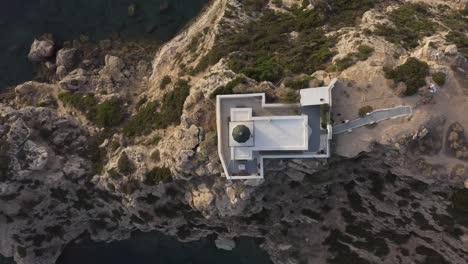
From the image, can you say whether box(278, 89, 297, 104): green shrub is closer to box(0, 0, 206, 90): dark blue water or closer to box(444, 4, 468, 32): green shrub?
box(444, 4, 468, 32): green shrub

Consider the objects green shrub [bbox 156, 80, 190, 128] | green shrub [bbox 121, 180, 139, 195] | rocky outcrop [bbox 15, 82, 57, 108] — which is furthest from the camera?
rocky outcrop [bbox 15, 82, 57, 108]

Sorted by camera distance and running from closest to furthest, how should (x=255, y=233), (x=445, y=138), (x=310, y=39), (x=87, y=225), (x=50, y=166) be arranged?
(x=445, y=138) → (x=310, y=39) → (x=50, y=166) → (x=255, y=233) → (x=87, y=225)

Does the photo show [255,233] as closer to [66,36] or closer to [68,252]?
[68,252]

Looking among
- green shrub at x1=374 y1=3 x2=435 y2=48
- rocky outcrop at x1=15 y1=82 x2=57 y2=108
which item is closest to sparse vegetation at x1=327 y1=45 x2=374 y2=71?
green shrub at x1=374 y1=3 x2=435 y2=48

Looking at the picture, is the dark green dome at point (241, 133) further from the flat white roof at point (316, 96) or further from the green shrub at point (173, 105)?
the green shrub at point (173, 105)

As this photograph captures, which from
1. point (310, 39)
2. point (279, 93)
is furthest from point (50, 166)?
point (310, 39)

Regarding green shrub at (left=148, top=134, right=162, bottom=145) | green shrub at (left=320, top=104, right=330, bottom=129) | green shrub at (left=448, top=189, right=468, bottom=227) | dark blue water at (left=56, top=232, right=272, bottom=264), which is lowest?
dark blue water at (left=56, top=232, right=272, bottom=264)

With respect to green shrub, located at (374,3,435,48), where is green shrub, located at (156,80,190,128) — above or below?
below
